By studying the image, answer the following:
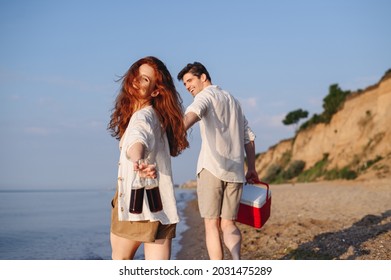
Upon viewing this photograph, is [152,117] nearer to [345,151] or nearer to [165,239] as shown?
[165,239]

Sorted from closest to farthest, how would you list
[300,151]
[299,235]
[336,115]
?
[299,235], [336,115], [300,151]

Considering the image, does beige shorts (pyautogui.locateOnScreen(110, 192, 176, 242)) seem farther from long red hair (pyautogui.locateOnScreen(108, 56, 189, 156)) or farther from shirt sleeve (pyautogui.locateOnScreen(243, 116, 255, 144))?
shirt sleeve (pyautogui.locateOnScreen(243, 116, 255, 144))

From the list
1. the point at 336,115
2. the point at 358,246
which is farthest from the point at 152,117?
the point at 336,115

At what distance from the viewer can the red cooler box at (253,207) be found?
464 cm

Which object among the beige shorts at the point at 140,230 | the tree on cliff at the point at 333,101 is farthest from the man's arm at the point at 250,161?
the tree on cliff at the point at 333,101

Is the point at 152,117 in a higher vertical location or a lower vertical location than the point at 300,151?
higher

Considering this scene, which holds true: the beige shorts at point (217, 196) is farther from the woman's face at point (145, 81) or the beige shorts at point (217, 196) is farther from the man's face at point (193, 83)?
the woman's face at point (145, 81)

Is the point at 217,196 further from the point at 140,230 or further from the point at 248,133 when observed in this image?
the point at 140,230

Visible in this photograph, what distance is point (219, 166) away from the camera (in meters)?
4.36

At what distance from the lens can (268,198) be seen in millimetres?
4879

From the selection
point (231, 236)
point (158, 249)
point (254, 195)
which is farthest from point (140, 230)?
point (254, 195)

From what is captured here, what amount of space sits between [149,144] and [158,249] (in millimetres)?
638

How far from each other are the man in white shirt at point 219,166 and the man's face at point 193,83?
0.12 m
